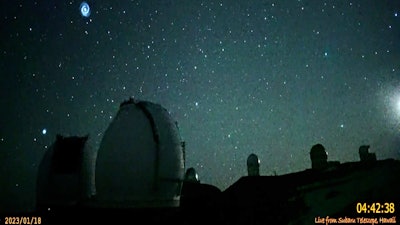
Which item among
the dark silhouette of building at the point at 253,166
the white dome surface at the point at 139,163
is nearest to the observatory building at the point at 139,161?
the white dome surface at the point at 139,163

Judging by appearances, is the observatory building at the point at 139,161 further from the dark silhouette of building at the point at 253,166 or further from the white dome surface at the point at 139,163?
the dark silhouette of building at the point at 253,166

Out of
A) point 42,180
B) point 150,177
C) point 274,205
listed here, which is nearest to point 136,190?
point 150,177

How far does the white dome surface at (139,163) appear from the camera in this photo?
1498 centimetres

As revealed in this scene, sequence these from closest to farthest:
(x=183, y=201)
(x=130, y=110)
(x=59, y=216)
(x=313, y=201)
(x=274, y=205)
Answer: (x=130, y=110), (x=59, y=216), (x=313, y=201), (x=274, y=205), (x=183, y=201)

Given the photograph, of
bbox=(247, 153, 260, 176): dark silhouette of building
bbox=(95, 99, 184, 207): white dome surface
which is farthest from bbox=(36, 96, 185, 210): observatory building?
bbox=(247, 153, 260, 176): dark silhouette of building

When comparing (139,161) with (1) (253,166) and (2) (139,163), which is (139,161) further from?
(1) (253,166)

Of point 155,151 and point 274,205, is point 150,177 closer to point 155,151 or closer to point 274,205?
point 155,151

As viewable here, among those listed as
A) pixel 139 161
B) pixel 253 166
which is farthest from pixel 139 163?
pixel 253 166

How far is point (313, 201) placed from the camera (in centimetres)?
2180

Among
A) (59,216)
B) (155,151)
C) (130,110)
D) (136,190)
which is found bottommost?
(59,216)

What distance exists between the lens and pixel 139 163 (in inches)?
593

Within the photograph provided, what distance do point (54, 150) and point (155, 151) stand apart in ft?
35.3

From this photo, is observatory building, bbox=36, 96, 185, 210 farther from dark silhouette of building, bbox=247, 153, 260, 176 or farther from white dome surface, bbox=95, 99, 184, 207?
dark silhouette of building, bbox=247, 153, 260, 176

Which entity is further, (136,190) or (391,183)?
(391,183)
